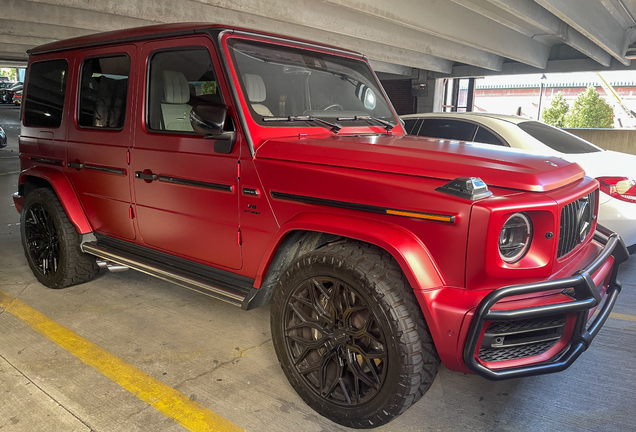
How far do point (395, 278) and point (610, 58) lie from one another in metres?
16.9

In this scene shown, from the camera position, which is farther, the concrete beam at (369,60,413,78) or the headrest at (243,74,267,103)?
the concrete beam at (369,60,413,78)

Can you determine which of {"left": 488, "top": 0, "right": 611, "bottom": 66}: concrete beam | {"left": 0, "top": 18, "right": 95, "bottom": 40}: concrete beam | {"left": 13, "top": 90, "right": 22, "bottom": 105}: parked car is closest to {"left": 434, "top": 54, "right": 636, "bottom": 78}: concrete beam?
{"left": 488, "top": 0, "right": 611, "bottom": 66}: concrete beam

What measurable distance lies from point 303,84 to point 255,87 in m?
0.43

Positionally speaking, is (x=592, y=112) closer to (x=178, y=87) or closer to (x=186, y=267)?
(x=178, y=87)

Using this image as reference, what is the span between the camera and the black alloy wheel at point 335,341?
2.29 metres

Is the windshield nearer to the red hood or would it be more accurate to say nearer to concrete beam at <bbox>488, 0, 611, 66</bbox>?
the red hood

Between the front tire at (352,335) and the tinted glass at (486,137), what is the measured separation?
3337 mm

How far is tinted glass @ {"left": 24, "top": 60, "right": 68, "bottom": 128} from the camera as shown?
13.1ft

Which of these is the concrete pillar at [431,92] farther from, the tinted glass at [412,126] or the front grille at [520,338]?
the front grille at [520,338]

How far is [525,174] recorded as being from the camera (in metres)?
2.20

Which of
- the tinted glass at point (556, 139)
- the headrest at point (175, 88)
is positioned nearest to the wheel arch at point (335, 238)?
the headrest at point (175, 88)

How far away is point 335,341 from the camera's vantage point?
2422mm

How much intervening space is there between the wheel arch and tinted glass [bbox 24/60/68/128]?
2.48 metres

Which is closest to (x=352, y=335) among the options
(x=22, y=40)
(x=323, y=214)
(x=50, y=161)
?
(x=323, y=214)
